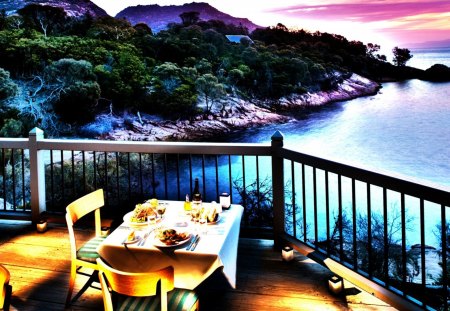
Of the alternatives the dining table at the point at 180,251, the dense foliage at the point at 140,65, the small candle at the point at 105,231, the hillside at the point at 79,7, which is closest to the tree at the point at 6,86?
the dense foliage at the point at 140,65

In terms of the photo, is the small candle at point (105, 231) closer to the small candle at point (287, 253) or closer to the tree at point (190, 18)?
the small candle at point (287, 253)

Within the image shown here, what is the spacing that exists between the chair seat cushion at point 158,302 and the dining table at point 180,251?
0.11 metres

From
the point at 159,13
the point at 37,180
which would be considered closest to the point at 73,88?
the point at 159,13

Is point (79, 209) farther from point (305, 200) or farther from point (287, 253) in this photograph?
point (305, 200)

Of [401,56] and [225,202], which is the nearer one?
[225,202]

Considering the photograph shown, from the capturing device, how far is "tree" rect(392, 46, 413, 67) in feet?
26.8

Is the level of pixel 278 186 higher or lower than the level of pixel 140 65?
lower

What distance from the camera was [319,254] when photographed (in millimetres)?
3252

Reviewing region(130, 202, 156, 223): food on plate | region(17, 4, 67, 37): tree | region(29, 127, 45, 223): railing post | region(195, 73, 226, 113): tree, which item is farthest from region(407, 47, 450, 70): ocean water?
region(17, 4, 67, 37): tree

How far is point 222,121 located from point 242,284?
6.96 m

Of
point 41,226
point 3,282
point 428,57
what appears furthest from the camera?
point 428,57

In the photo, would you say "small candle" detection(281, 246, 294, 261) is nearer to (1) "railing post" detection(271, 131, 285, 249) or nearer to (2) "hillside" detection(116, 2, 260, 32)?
(1) "railing post" detection(271, 131, 285, 249)

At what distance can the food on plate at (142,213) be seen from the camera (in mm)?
2639

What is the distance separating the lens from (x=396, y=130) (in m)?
8.26
